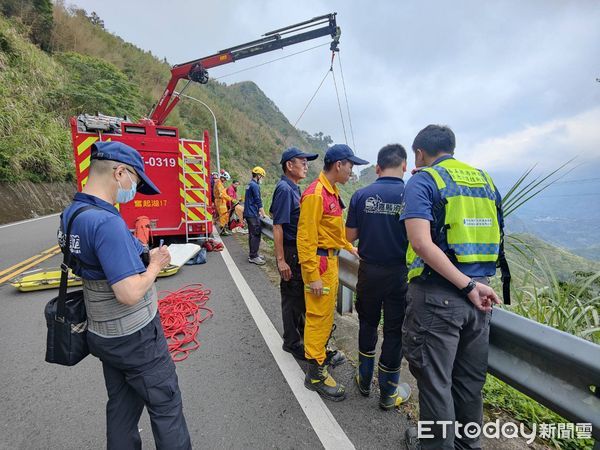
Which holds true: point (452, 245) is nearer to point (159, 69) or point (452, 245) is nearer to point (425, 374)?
point (425, 374)

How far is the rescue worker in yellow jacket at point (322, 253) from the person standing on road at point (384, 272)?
8.5 inches

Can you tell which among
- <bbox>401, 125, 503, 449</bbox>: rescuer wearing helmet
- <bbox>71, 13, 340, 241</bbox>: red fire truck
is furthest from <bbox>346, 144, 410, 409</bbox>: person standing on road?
<bbox>71, 13, 340, 241</bbox>: red fire truck

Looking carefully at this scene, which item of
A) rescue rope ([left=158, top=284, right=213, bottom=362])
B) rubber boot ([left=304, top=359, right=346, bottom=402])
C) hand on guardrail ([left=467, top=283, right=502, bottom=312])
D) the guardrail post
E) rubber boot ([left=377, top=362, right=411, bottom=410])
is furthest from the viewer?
the guardrail post

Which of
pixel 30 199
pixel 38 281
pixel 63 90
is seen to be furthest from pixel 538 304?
pixel 63 90

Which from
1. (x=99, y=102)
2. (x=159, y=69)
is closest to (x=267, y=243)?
(x=99, y=102)

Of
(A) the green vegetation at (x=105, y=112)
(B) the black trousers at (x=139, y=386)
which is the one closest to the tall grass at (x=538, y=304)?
(A) the green vegetation at (x=105, y=112)

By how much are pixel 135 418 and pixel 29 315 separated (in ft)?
10.3

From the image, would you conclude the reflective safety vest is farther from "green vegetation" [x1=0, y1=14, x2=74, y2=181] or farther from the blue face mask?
"green vegetation" [x1=0, y1=14, x2=74, y2=181]

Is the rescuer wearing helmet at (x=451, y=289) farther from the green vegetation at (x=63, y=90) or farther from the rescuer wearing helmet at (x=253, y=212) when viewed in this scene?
the green vegetation at (x=63, y=90)

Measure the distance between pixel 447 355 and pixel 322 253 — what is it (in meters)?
1.16

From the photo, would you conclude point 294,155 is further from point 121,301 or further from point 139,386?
point 139,386

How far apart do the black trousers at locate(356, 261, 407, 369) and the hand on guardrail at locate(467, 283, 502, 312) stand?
26.8 inches

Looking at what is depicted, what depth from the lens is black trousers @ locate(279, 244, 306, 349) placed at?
9.78 feet

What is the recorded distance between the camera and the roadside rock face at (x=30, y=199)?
9727 millimetres
